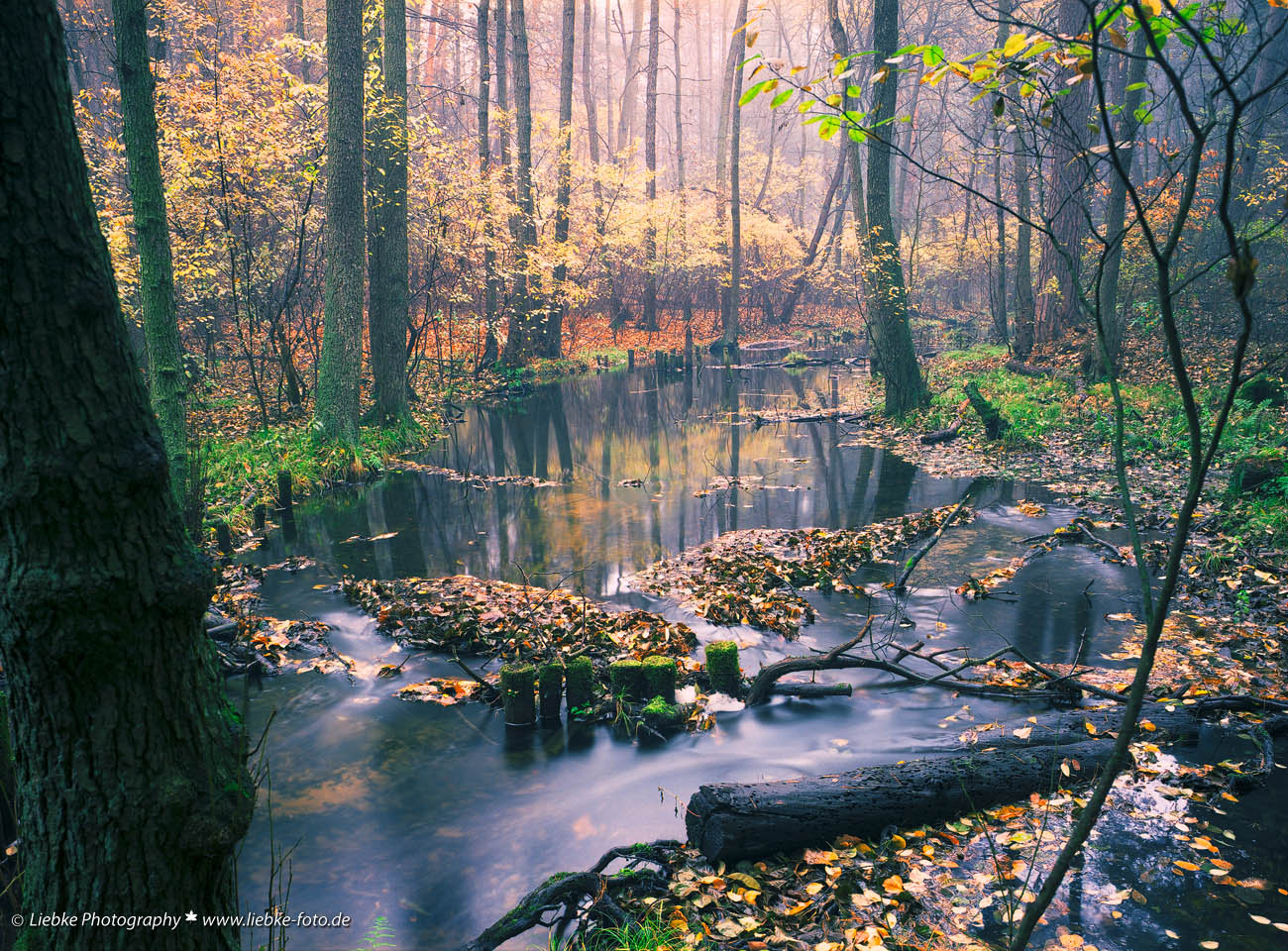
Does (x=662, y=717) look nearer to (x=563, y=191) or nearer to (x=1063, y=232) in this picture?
(x=1063, y=232)

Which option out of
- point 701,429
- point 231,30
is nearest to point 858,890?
point 701,429

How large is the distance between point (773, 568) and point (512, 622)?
3.08m

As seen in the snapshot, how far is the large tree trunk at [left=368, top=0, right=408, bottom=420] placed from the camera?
1470 centimetres

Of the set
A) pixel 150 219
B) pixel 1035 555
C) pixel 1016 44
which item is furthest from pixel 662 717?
pixel 150 219

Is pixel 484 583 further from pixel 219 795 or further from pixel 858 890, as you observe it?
pixel 219 795

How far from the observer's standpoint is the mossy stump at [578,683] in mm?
5836

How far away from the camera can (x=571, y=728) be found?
18.8 ft

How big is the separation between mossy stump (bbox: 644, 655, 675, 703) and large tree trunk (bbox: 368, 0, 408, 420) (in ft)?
37.0

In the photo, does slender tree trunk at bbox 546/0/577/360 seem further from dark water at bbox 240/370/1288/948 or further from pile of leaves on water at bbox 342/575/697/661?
pile of leaves on water at bbox 342/575/697/661

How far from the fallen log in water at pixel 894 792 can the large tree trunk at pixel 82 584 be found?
2.48m

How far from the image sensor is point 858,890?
3.60 meters

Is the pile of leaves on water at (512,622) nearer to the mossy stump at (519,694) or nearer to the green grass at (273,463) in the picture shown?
the mossy stump at (519,694)

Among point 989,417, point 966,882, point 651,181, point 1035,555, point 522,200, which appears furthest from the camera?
point 651,181

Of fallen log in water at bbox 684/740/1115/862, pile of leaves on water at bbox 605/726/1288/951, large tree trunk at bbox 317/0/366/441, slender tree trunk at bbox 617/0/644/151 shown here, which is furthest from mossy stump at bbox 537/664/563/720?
slender tree trunk at bbox 617/0/644/151
